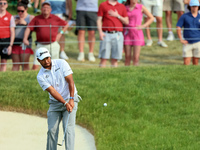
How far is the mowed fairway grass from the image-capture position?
9102mm

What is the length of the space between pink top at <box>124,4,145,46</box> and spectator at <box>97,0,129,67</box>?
0.35 m

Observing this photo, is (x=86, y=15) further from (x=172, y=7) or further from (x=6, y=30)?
(x=172, y=7)

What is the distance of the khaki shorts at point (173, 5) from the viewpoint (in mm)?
15648

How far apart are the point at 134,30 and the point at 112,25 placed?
67 centimetres

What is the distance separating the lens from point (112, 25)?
1288 centimetres

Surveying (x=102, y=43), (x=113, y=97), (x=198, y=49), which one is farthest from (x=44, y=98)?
(x=198, y=49)

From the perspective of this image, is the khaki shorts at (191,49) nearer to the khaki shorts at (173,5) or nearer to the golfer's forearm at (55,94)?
the khaki shorts at (173,5)

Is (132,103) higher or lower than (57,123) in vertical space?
lower

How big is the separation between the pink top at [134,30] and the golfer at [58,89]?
17.4 ft

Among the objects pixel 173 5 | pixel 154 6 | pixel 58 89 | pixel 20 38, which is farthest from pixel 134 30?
pixel 58 89

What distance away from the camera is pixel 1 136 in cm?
977

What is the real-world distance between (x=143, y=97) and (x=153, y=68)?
196cm

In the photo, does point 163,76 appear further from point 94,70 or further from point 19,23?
point 19,23

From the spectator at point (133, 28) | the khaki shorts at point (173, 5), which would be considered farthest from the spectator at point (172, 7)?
the spectator at point (133, 28)
